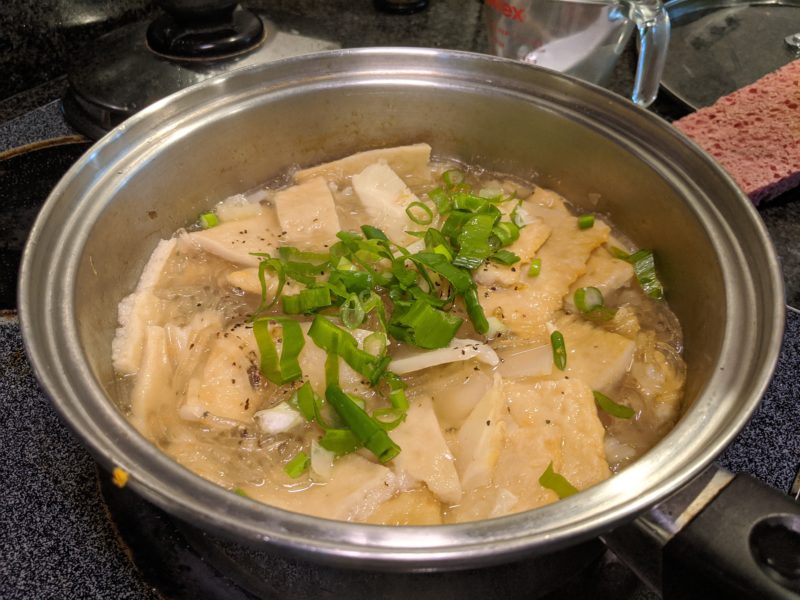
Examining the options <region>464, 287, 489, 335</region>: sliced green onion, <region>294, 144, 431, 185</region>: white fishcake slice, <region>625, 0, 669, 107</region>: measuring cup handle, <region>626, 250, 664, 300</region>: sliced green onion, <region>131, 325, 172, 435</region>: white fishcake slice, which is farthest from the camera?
<region>625, 0, 669, 107</region>: measuring cup handle

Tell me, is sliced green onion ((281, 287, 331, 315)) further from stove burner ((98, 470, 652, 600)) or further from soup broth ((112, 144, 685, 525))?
stove burner ((98, 470, 652, 600))

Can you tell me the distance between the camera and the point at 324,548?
105cm

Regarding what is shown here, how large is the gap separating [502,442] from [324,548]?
67 centimetres

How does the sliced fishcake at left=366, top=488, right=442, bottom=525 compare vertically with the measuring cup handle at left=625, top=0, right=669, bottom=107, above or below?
below

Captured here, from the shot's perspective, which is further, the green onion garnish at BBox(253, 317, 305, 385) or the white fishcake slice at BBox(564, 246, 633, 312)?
the white fishcake slice at BBox(564, 246, 633, 312)

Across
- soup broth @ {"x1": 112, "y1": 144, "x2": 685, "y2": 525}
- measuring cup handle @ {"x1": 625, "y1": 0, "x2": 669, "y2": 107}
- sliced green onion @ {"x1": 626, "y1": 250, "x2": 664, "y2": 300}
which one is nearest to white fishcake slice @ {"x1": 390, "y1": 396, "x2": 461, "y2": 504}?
soup broth @ {"x1": 112, "y1": 144, "x2": 685, "y2": 525}

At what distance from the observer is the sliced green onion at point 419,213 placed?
2217 millimetres

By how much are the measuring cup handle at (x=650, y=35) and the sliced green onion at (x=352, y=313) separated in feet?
5.07

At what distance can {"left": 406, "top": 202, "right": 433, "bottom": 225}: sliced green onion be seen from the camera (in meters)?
2.22

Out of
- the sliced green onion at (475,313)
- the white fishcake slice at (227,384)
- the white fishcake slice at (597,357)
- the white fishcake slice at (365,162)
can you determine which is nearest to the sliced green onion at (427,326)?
the sliced green onion at (475,313)

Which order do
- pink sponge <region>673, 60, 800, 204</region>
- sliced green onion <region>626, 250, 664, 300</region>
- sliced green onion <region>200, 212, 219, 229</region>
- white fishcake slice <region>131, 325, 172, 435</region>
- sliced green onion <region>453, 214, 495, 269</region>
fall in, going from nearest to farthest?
white fishcake slice <region>131, 325, 172, 435</region>
sliced green onion <region>453, 214, 495, 269</region>
sliced green onion <region>626, 250, 664, 300</region>
sliced green onion <region>200, 212, 219, 229</region>
pink sponge <region>673, 60, 800, 204</region>

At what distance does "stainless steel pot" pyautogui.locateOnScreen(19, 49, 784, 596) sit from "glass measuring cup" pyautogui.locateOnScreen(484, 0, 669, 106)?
2.22 ft

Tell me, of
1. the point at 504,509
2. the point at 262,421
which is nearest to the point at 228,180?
the point at 262,421

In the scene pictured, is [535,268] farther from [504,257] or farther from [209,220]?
[209,220]
